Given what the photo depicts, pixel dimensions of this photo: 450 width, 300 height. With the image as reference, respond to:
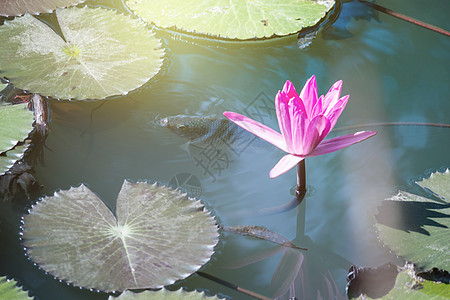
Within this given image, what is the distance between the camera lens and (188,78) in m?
2.38

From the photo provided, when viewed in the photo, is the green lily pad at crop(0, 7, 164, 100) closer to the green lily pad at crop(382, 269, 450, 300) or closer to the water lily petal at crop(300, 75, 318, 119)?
the water lily petal at crop(300, 75, 318, 119)

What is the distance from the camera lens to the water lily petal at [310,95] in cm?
149

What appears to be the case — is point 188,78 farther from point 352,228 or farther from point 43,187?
point 352,228

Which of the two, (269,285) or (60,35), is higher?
(60,35)

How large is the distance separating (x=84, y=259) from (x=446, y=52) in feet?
7.75

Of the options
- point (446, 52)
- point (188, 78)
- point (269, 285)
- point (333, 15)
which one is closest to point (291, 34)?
point (333, 15)

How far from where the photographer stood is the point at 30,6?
2611 millimetres

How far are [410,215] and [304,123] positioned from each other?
56 cm

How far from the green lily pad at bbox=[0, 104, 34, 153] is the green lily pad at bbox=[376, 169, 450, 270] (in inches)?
55.6

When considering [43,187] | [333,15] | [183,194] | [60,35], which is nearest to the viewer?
[183,194]

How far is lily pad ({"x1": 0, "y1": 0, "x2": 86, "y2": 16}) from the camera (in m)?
2.55

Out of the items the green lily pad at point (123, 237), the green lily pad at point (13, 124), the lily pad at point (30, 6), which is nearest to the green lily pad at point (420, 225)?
the green lily pad at point (123, 237)

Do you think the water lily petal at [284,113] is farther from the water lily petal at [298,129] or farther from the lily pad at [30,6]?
the lily pad at [30,6]

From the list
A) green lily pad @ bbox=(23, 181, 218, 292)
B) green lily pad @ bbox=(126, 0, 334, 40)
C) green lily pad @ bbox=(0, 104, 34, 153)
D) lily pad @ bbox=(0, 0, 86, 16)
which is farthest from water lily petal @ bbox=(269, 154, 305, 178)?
lily pad @ bbox=(0, 0, 86, 16)
